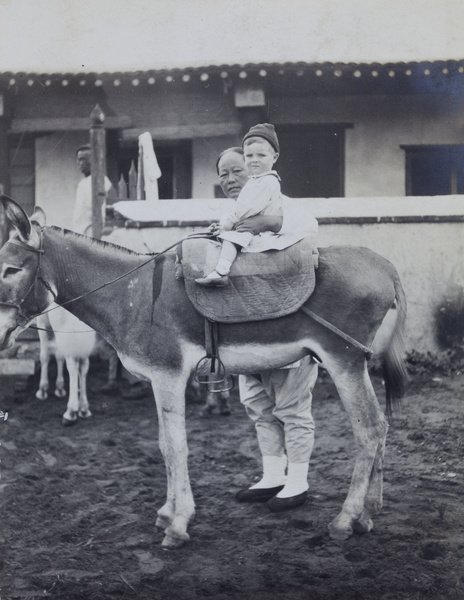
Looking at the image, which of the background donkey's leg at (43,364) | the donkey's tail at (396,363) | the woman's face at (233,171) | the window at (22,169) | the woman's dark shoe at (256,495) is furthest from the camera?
the window at (22,169)

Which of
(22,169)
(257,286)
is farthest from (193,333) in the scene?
(22,169)


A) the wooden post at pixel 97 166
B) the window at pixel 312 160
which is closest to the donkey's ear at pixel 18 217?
the wooden post at pixel 97 166

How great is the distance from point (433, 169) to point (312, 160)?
1441 millimetres

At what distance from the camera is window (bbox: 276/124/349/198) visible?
21.8 feet

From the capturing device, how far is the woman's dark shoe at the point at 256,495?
12.6 feet

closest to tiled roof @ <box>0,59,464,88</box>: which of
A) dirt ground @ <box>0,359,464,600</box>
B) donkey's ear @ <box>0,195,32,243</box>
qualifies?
donkey's ear @ <box>0,195,32,243</box>

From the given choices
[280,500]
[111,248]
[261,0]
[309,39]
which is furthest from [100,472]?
[309,39]

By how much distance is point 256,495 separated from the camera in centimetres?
384

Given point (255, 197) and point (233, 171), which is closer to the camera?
point (255, 197)

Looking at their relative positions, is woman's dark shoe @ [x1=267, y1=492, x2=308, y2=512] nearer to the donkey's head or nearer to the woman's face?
the donkey's head

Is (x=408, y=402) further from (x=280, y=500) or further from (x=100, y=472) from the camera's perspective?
(x=100, y=472)

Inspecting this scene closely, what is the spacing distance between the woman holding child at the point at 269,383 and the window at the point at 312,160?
9.03 ft

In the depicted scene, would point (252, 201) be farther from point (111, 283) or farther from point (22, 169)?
point (22, 169)

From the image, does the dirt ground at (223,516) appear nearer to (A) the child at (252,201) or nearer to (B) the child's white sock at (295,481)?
(B) the child's white sock at (295,481)
